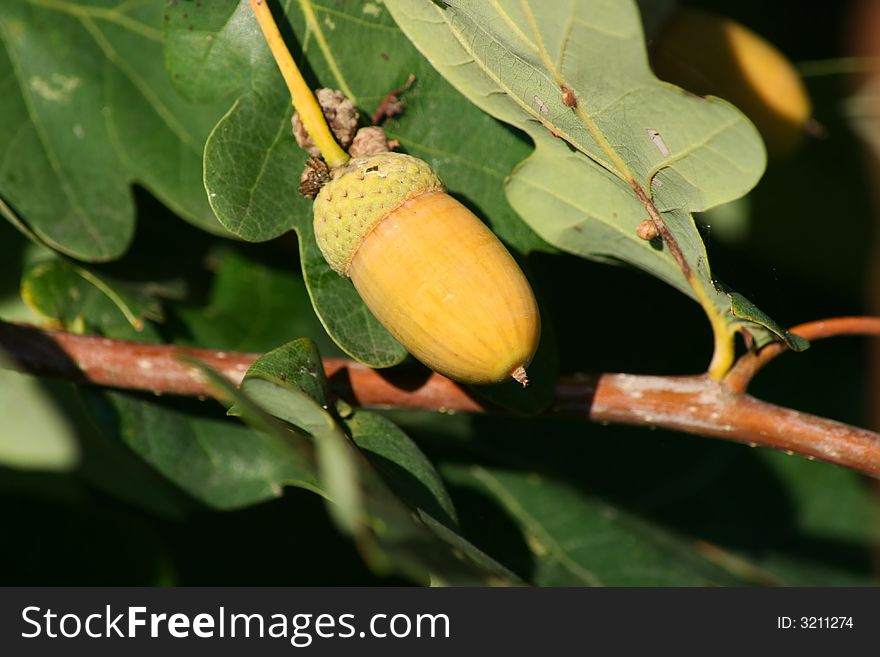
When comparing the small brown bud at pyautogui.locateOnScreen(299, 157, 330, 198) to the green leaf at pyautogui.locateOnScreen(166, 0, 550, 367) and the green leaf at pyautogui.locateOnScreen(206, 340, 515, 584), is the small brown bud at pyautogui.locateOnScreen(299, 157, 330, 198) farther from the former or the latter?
the green leaf at pyautogui.locateOnScreen(206, 340, 515, 584)

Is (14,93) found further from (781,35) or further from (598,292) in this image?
(781,35)

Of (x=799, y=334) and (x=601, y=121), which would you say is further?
(x=799, y=334)

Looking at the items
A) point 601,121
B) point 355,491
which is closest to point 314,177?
point 601,121

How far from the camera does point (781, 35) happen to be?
183cm

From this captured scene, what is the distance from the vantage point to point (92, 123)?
134 cm

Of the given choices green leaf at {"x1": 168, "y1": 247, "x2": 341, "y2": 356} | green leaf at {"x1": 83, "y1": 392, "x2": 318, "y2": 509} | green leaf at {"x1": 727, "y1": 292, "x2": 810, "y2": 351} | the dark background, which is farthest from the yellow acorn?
green leaf at {"x1": 83, "y1": 392, "x2": 318, "y2": 509}

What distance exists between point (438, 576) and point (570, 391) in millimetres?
460

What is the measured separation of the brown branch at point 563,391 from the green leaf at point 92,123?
0.56ft

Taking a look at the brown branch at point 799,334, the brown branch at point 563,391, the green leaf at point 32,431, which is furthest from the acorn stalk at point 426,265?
the green leaf at point 32,431

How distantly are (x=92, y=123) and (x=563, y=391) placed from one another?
0.80 m

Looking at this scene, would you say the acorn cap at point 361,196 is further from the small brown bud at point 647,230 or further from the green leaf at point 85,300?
the green leaf at point 85,300

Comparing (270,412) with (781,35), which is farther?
(781,35)

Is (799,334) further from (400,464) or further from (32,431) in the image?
(32,431)

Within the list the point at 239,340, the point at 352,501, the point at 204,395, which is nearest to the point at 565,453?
the point at 239,340
